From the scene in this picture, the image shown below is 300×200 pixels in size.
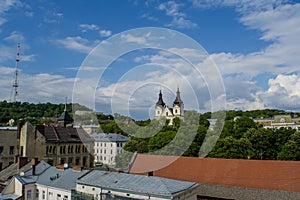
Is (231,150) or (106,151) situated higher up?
(231,150)

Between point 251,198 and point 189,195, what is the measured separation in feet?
21.5

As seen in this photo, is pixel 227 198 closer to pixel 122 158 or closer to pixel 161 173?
pixel 161 173

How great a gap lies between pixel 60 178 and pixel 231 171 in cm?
1624

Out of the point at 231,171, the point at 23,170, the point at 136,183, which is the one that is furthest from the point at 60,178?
the point at 231,171

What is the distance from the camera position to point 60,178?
27.4 m

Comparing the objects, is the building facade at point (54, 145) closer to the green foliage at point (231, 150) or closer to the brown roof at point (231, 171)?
the brown roof at point (231, 171)

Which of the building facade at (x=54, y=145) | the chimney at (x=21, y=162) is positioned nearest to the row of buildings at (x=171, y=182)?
the chimney at (x=21, y=162)

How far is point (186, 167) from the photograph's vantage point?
32.9 m

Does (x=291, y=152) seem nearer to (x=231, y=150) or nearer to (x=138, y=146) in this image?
(x=231, y=150)

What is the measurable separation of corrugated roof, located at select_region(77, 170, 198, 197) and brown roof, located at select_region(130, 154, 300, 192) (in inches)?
297

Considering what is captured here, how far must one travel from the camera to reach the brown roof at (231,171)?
91.4ft

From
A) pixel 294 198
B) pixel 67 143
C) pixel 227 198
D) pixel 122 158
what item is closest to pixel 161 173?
pixel 227 198

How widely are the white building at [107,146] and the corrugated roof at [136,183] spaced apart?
4891 centimetres

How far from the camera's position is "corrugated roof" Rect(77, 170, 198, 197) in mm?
21469
